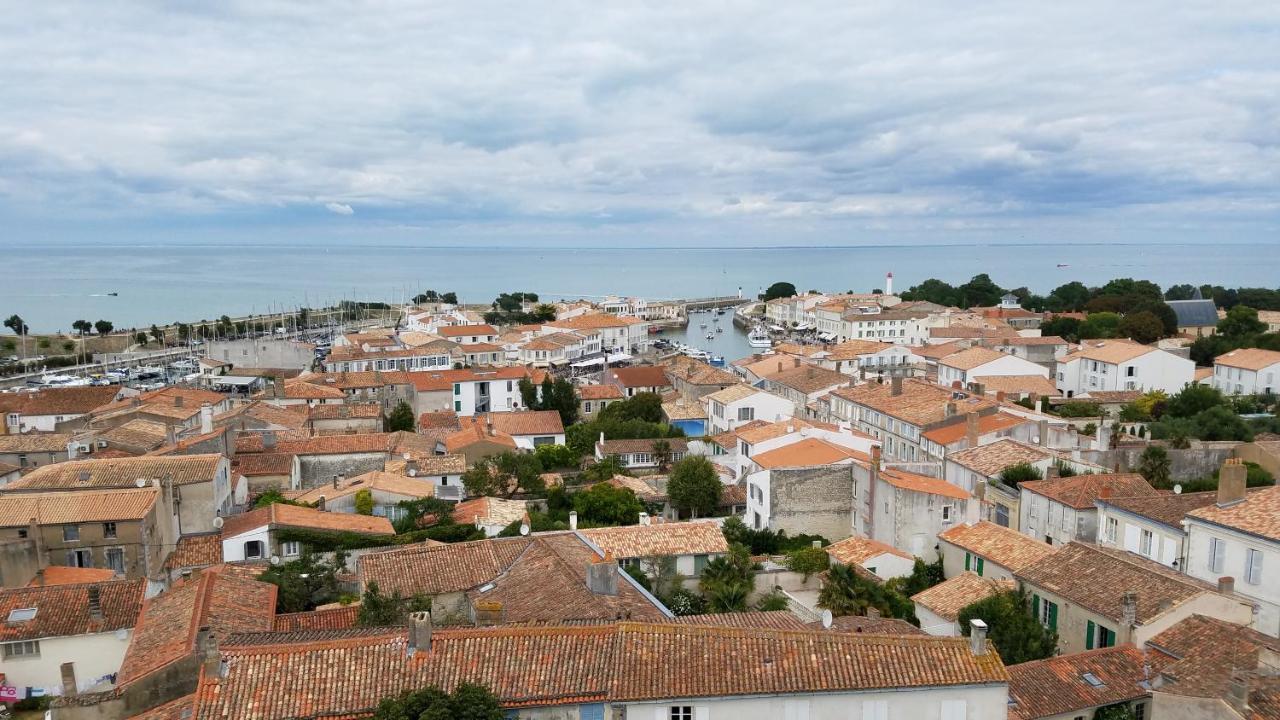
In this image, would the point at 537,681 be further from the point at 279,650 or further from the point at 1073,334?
the point at 1073,334

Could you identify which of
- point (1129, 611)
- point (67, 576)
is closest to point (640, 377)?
point (67, 576)

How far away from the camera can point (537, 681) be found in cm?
1175

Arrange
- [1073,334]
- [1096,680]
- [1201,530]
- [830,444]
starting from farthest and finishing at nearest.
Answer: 1. [1073,334]
2. [830,444]
3. [1201,530]
4. [1096,680]

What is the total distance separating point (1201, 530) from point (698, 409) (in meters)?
28.8

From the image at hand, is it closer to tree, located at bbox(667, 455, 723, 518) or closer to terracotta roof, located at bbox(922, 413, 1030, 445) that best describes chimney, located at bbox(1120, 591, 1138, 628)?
tree, located at bbox(667, 455, 723, 518)

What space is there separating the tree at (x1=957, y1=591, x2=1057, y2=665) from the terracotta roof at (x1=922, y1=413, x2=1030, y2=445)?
1516cm

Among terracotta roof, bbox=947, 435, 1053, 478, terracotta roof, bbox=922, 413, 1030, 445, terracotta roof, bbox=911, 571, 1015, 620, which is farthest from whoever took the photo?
terracotta roof, bbox=922, 413, 1030, 445

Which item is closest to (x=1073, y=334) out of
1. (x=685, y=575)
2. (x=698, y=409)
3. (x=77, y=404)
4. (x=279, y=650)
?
(x=698, y=409)

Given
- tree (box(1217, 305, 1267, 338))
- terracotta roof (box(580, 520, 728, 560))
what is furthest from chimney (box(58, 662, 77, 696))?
tree (box(1217, 305, 1267, 338))

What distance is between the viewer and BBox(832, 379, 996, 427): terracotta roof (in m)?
35.9

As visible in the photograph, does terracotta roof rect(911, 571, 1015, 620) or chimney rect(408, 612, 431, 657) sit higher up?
chimney rect(408, 612, 431, 657)

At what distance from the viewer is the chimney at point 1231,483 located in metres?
20.6

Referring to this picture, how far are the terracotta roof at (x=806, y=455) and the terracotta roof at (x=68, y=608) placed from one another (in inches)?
670

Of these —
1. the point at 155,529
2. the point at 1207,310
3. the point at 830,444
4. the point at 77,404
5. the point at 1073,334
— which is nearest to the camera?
the point at 155,529
